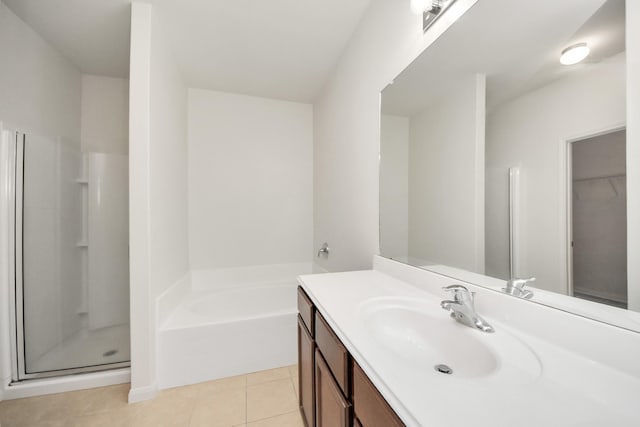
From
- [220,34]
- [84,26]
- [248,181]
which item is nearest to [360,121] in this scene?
[220,34]

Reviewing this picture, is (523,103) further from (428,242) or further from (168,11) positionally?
(168,11)

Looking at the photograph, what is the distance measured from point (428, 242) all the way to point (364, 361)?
2.40ft

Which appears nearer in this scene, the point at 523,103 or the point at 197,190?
the point at 523,103

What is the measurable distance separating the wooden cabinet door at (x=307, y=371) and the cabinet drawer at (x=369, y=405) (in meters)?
0.41

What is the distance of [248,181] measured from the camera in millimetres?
2639

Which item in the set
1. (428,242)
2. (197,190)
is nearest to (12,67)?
(197,190)

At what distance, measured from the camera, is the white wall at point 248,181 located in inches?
97.1

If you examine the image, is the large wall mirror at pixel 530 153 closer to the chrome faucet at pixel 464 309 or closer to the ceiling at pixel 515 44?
the ceiling at pixel 515 44

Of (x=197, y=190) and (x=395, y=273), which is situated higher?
(x=197, y=190)

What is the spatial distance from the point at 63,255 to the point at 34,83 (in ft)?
4.38

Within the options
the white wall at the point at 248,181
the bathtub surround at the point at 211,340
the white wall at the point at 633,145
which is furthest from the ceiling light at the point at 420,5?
the bathtub surround at the point at 211,340

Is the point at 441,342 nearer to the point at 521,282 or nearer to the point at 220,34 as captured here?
the point at 521,282

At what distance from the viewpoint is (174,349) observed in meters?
1.55

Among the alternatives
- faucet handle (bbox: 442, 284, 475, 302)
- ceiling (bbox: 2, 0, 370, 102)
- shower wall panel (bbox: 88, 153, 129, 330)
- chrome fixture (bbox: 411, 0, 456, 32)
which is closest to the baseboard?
shower wall panel (bbox: 88, 153, 129, 330)
